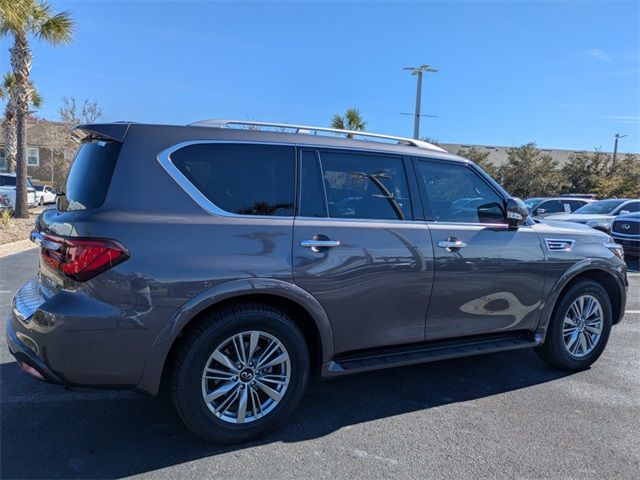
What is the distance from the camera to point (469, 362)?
4.72 meters

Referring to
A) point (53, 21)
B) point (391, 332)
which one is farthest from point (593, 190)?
point (391, 332)

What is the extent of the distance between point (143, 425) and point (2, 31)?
16.3 meters

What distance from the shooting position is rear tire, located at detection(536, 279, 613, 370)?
4.37 meters

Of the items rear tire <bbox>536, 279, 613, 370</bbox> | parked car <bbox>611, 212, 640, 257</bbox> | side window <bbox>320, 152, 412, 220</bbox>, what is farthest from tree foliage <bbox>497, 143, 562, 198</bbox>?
side window <bbox>320, 152, 412, 220</bbox>

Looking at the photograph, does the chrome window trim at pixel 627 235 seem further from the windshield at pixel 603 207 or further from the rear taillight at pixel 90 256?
the rear taillight at pixel 90 256

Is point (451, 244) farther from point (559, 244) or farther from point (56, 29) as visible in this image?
point (56, 29)

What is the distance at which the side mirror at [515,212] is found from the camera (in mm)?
4012

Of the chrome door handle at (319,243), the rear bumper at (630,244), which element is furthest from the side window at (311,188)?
the rear bumper at (630,244)

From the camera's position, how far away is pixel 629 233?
39.0 ft

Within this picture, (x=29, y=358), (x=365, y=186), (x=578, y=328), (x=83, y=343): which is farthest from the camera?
(x=578, y=328)

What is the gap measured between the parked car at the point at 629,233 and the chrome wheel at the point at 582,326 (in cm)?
869

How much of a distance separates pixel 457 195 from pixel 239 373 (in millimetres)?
2221

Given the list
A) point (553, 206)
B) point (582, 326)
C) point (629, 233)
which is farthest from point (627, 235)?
point (582, 326)

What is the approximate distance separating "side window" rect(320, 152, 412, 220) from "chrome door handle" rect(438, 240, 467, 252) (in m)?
0.32
